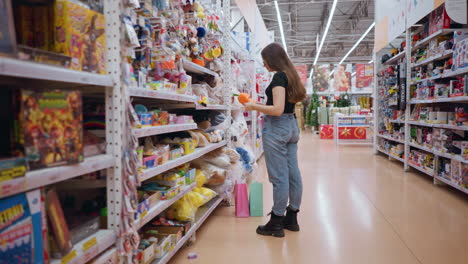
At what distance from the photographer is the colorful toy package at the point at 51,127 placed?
43.3 inches

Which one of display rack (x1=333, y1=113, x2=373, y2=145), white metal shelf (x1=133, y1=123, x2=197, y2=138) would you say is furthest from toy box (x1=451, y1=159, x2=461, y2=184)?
display rack (x1=333, y1=113, x2=373, y2=145)

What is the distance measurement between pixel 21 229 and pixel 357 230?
8.45 feet

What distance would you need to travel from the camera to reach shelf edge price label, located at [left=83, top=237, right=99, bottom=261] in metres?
1.36

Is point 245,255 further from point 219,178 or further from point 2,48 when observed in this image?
point 2,48

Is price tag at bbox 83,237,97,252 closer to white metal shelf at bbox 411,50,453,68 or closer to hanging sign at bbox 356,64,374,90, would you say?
white metal shelf at bbox 411,50,453,68

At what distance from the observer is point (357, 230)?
2.97 m

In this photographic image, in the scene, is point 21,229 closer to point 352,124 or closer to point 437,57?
point 437,57

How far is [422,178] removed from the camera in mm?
5270

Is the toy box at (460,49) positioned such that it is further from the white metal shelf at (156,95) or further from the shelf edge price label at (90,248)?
the shelf edge price label at (90,248)

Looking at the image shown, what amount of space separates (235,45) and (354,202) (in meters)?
2.43

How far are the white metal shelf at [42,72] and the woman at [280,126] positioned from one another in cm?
157

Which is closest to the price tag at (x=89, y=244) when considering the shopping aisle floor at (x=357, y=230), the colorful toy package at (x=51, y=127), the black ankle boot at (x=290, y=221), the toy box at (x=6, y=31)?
the colorful toy package at (x=51, y=127)

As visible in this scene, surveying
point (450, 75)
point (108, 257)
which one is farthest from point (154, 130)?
point (450, 75)

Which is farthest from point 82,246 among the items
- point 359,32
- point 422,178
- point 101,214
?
point 359,32
